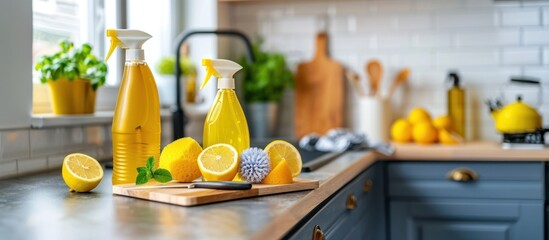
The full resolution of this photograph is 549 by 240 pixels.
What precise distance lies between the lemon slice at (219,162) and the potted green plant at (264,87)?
1665 millimetres

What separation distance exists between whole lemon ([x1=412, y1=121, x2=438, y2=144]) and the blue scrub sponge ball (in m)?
1.50

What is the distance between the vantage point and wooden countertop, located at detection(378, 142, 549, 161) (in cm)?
246

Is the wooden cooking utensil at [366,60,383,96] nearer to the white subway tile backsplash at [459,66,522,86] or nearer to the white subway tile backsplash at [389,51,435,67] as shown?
the white subway tile backsplash at [389,51,435,67]

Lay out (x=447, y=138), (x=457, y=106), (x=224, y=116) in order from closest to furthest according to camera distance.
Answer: (x=224, y=116), (x=447, y=138), (x=457, y=106)

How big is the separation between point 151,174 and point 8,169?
0.58m

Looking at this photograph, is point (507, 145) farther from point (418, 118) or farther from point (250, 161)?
point (250, 161)

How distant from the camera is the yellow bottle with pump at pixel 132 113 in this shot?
146 centimetres

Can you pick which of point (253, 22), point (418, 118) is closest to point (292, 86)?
point (253, 22)

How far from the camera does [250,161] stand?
55.7 inches

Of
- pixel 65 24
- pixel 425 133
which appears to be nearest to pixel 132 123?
pixel 65 24

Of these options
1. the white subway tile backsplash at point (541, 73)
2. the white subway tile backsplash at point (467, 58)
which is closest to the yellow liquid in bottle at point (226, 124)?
the white subway tile backsplash at point (467, 58)

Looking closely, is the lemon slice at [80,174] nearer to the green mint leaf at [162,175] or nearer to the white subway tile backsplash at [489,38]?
the green mint leaf at [162,175]

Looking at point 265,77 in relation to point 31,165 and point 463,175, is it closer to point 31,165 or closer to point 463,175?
point 463,175

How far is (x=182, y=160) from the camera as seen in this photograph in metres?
1.45
